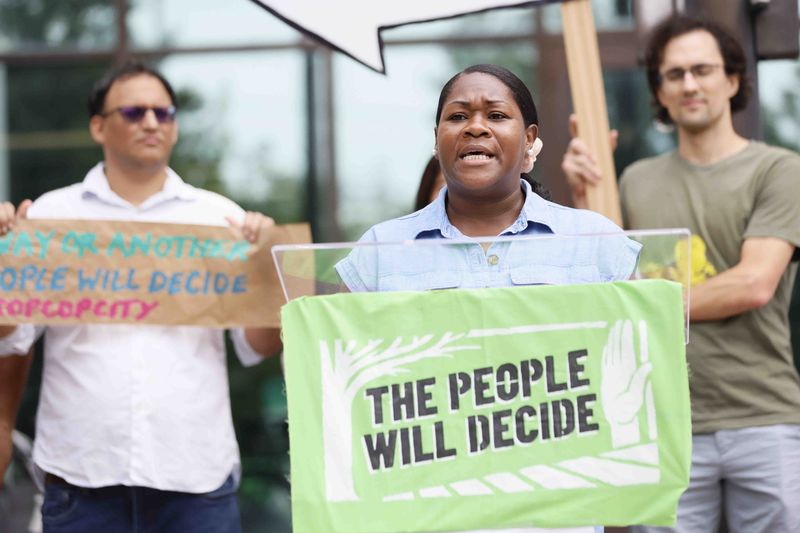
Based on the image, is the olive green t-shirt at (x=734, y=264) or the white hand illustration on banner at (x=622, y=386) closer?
the white hand illustration on banner at (x=622, y=386)

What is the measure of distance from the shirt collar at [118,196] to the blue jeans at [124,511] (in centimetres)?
90

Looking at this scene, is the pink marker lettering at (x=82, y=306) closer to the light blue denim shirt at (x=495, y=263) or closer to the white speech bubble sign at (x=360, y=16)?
the white speech bubble sign at (x=360, y=16)

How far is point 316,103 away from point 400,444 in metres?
4.64

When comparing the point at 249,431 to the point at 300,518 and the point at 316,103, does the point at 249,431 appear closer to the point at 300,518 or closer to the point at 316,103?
the point at 316,103

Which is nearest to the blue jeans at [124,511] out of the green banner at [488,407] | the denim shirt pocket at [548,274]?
the green banner at [488,407]

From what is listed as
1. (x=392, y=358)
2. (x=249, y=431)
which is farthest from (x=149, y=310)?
(x=249, y=431)

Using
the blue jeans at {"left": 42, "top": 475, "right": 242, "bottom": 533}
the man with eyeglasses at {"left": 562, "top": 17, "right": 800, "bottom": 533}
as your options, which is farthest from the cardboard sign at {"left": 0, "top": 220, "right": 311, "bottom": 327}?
the man with eyeglasses at {"left": 562, "top": 17, "right": 800, "bottom": 533}

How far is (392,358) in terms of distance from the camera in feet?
8.61

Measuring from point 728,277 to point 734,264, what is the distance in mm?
165

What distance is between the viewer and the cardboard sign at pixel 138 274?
13.3 feet

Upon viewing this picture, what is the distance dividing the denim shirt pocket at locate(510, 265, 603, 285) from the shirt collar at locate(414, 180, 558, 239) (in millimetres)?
120

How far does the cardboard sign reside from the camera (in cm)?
404

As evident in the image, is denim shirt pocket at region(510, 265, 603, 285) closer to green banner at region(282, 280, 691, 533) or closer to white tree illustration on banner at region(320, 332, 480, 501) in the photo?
green banner at region(282, 280, 691, 533)

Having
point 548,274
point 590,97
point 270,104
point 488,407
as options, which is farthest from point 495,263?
point 270,104
